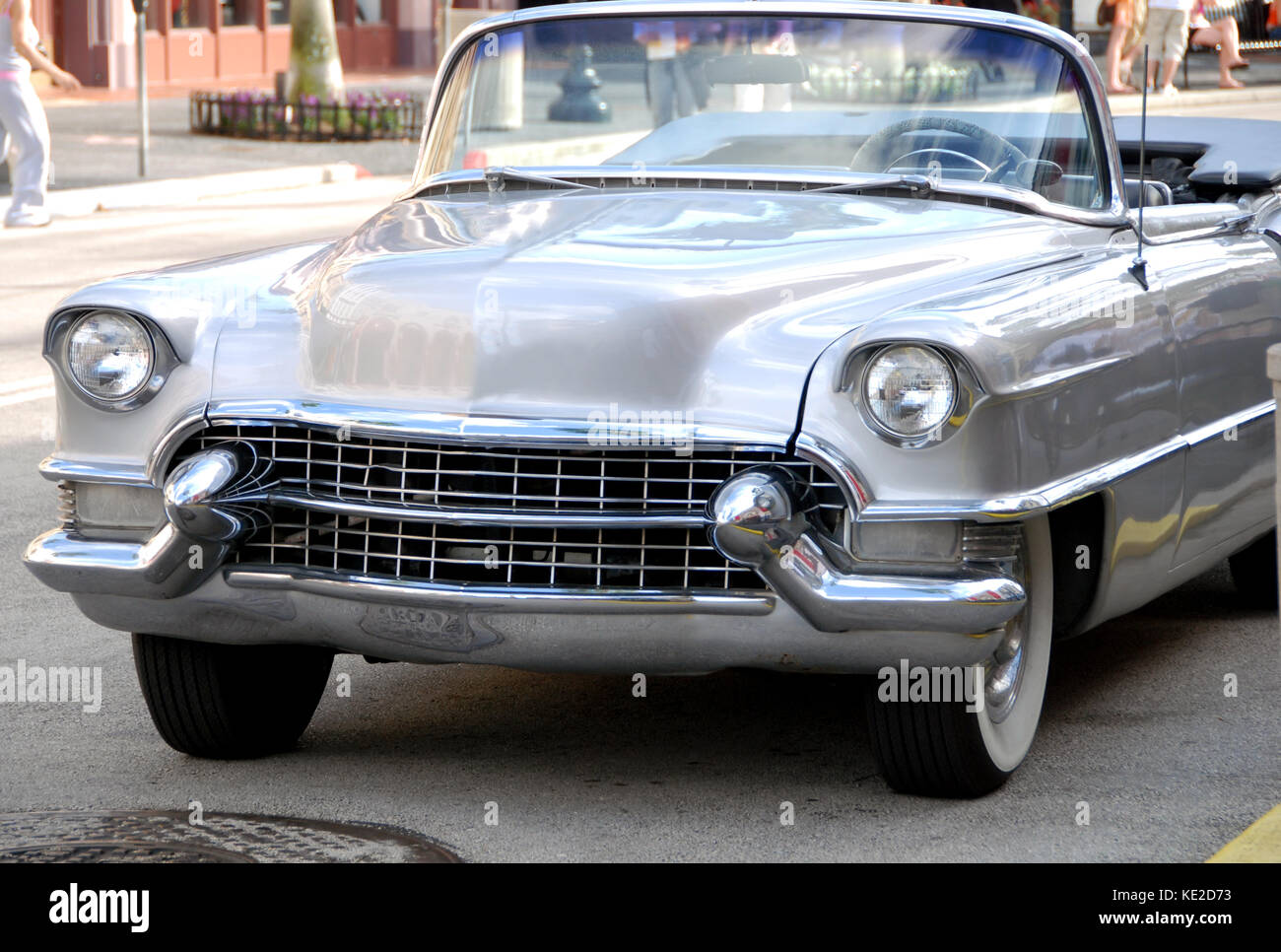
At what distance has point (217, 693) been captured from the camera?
454 cm

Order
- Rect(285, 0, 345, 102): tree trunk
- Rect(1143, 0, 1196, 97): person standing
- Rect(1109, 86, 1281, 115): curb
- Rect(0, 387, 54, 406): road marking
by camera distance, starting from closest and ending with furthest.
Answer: Rect(0, 387, 54, 406): road marking, Rect(285, 0, 345, 102): tree trunk, Rect(1143, 0, 1196, 97): person standing, Rect(1109, 86, 1281, 115): curb

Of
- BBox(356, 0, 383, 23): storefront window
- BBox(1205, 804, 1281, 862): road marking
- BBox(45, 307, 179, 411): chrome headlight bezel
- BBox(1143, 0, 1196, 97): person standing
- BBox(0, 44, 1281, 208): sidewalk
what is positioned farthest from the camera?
BBox(356, 0, 383, 23): storefront window

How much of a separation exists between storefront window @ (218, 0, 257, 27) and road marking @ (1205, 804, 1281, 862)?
25939 mm

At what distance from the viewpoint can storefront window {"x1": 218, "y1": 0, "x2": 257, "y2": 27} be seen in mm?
28172

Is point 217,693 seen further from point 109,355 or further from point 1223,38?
point 1223,38

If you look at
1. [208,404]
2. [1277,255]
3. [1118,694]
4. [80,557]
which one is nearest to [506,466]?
[208,404]

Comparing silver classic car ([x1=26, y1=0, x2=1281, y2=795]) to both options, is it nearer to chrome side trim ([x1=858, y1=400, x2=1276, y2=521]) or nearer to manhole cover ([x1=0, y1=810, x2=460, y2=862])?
chrome side trim ([x1=858, y1=400, x2=1276, y2=521])

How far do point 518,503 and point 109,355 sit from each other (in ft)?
3.35

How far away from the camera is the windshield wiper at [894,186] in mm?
5000

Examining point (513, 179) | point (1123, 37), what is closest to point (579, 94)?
point (513, 179)

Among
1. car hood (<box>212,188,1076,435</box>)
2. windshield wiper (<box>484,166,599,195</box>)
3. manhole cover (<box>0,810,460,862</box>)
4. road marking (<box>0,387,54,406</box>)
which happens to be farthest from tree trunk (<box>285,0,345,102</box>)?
manhole cover (<box>0,810,460,862</box>)

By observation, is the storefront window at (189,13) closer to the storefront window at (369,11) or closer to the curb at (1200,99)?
the storefront window at (369,11)

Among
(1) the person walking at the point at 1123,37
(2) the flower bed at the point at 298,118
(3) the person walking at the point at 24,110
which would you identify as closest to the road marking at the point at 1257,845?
(3) the person walking at the point at 24,110

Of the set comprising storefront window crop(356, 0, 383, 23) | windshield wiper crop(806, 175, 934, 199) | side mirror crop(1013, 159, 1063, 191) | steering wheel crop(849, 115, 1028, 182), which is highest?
storefront window crop(356, 0, 383, 23)
